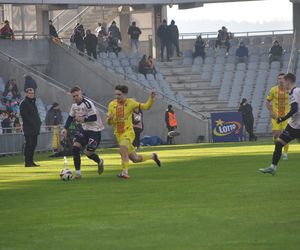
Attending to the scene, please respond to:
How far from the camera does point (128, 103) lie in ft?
77.4

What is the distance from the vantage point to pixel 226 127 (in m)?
48.7

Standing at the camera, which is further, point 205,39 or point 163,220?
point 205,39

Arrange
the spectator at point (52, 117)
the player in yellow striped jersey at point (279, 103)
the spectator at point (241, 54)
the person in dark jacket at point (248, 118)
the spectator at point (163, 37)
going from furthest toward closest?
the spectator at point (163, 37)
the spectator at point (241, 54)
the person in dark jacket at point (248, 118)
the spectator at point (52, 117)
the player in yellow striped jersey at point (279, 103)

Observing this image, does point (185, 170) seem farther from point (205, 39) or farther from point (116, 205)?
point (205, 39)

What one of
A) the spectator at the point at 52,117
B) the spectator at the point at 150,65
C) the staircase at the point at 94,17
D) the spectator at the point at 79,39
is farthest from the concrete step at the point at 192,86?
the spectator at the point at 52,117

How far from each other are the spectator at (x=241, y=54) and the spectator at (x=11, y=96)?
45.9 feet

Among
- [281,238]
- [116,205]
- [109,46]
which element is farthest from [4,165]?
[109,46]

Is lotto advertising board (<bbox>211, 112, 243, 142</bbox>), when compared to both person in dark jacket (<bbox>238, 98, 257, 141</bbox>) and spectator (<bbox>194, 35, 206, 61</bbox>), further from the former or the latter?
spectator (<bbox>194, 35, 206, 61</bbox>)

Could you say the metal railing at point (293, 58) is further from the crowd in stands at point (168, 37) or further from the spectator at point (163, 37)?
the spectator at point (163, 37)

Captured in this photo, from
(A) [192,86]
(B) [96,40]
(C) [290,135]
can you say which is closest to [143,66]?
(B) [96,40]

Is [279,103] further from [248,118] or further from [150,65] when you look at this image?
[150,65]

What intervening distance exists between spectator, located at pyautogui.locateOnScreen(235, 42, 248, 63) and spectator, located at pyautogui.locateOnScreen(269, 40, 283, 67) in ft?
4.18

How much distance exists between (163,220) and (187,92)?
41157 mm

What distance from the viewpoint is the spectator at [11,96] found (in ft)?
148
